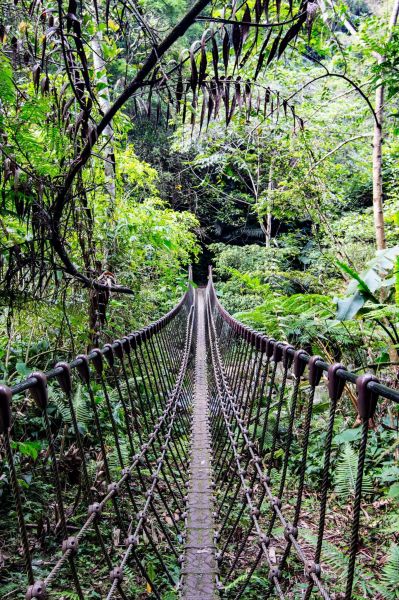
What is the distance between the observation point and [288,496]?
2020 mm

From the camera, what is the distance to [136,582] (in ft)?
4.59

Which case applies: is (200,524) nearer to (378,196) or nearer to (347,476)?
(347,476)

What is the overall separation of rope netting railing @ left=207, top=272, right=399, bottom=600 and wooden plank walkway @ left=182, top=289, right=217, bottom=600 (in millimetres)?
36

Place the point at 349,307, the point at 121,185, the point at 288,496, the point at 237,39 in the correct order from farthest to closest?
the point at 121,185 → the point at 288,496 → the point at 349,307 → the point at 237,39

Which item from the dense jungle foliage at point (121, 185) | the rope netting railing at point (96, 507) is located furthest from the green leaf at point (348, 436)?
the rope netting railing at point (96, 507)

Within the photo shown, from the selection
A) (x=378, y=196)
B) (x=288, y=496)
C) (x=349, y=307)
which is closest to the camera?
(x=349, y=307)

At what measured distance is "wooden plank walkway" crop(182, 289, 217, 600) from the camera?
1.24 m

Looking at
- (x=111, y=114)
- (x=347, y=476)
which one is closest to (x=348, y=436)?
(x=347, y=476)

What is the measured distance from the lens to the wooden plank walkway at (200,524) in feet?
4.06

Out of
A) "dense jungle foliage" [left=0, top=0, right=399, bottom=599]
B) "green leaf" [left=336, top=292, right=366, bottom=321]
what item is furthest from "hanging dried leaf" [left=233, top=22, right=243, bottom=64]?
"green leaf" [left=336, top=292, right=366, bottom=321]

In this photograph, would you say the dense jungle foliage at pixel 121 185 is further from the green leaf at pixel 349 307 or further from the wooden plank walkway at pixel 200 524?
the wooden plank walkway at pixel 200 524

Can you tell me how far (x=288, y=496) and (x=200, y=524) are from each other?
659 mm

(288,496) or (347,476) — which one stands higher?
(347,476)

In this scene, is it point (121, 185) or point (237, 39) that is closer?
point (237, 39)
